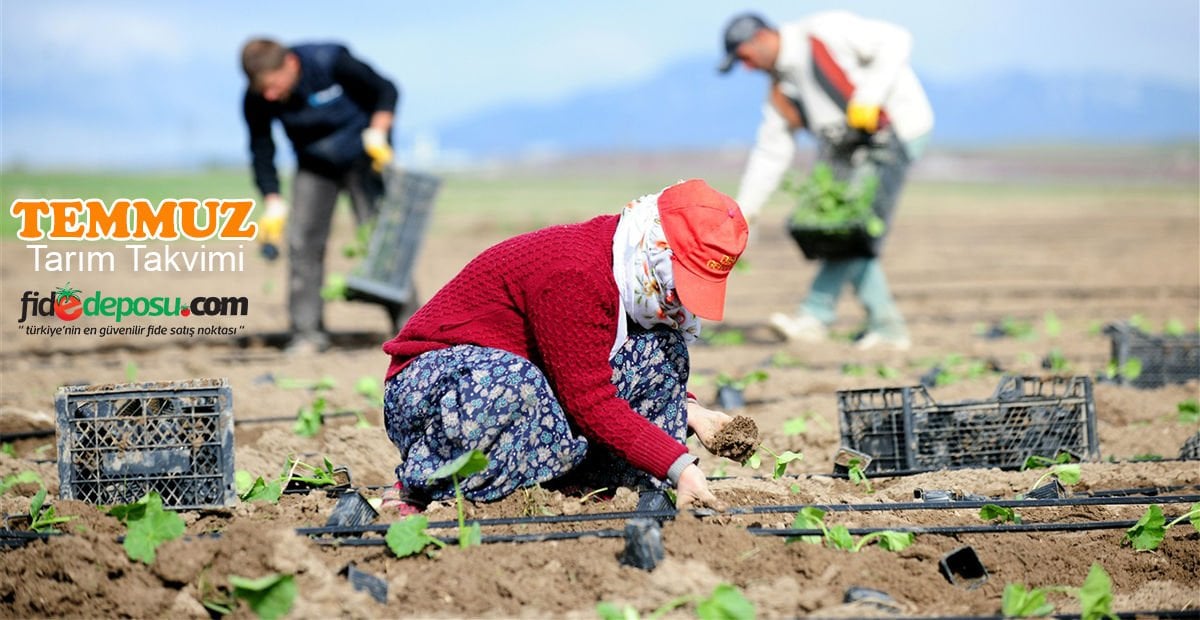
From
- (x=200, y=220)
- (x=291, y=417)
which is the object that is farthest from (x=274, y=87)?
(x=200, y=220)

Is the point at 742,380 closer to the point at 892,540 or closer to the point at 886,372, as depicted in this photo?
the point at 886,372

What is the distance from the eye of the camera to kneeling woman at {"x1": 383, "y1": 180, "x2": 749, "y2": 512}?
10.2 ft

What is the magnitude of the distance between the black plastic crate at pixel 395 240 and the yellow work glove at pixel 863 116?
259 centimetres

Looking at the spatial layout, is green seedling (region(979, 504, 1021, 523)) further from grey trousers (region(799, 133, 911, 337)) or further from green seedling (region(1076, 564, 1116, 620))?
grey trousers (region(799, 133, 911, 337))

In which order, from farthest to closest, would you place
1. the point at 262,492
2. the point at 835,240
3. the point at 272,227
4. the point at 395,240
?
the point at 835,240
the point at 395,240
the point at 272,227
the point at 262,492

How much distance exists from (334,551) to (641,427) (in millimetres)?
862

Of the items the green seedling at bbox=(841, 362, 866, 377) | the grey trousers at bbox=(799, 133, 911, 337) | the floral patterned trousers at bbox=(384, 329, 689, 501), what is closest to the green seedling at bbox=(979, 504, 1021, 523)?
the floral patterned trousers at bbox=(384, 329, 689, 501)

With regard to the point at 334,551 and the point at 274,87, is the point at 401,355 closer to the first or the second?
the point at 334,551

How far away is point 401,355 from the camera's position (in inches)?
138

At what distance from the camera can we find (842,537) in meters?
3.11

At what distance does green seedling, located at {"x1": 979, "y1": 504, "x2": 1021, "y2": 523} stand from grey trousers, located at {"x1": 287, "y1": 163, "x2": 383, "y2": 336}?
5.07 m

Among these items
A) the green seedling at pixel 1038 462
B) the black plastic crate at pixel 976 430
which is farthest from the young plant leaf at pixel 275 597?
the green seedling at pixel 1038 462

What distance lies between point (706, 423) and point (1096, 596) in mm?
1288

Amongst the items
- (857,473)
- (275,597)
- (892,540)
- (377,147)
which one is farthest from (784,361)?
(275,597)
